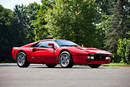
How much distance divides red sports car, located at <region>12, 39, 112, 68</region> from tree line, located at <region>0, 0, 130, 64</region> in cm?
1276

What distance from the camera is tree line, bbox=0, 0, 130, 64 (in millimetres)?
31250

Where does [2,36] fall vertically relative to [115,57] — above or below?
above

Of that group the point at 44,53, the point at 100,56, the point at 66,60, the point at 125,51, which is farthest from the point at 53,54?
the point at 125,51

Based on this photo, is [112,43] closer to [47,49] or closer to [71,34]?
[71,34]

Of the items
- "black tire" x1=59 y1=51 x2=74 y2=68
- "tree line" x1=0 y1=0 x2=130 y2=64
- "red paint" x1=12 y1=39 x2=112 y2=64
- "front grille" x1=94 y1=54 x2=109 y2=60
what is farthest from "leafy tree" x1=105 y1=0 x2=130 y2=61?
"black tire" x1=59 y1=51 x2=74 y2=68

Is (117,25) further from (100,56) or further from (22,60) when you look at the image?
(100,56)

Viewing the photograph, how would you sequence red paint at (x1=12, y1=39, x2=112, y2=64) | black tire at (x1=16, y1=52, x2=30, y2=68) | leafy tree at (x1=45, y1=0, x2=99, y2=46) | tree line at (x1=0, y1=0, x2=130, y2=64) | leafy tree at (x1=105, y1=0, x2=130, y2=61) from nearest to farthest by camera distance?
red paint at (x1=12, y1=39, x2=112, y2=64), black tire at (x1=16, y1=52, x2=30, y2=68), leafy tree at (x1=45, y1=0, x2=99, y2=46), tree line at (x1=0, y1=0, x2=130, y2=64), leafy tree at (x1=105, y1=0, x2=130, y2=61)

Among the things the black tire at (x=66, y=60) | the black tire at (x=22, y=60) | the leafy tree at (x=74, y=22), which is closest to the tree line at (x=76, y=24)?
the leafy tree at (x=74, y=22)

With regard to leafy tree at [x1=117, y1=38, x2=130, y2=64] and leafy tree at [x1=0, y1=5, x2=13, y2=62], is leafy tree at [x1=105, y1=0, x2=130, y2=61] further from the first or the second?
leafy tree at [x1=0, y1=5, x2=13, y2=62]

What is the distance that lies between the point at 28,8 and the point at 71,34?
44.8m

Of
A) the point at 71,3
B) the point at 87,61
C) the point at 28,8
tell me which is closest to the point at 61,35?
the point at 71,3

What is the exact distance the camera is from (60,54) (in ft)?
42.6

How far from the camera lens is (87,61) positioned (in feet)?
41.0

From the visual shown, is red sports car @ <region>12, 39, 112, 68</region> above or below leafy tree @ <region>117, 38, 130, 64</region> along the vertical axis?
above
